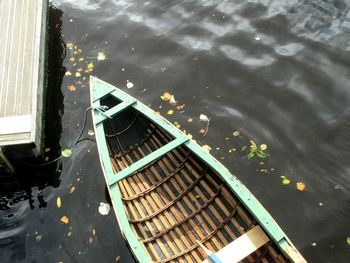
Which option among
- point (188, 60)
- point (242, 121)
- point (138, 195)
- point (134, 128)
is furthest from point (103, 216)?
point (188, 60)

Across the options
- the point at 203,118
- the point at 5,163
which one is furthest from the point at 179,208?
the point at 5,163

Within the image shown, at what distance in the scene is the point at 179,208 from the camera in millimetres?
7047

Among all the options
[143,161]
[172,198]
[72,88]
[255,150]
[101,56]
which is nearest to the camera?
[143,161]

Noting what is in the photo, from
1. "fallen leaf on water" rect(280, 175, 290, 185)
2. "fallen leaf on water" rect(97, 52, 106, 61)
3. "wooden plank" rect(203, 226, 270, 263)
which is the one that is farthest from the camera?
"fallen leaf on water" rect(97, 52, 106, 61)

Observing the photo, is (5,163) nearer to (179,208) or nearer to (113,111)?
(113,111)

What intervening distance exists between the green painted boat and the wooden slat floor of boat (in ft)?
0.05

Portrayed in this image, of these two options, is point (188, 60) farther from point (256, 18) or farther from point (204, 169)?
point (204, 169)

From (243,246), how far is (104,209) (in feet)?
10.2

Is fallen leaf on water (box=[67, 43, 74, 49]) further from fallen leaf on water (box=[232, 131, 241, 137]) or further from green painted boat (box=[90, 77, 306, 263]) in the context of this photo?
fallen leaf on water (box=[232, 131, 241, 137])

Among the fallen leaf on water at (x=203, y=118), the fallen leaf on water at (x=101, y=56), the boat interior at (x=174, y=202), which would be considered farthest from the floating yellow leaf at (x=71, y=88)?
the fallen leaf on water at (x=203, y=118)

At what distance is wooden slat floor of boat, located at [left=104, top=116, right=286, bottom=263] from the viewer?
647cm

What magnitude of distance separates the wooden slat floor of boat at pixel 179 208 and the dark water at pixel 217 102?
793mm

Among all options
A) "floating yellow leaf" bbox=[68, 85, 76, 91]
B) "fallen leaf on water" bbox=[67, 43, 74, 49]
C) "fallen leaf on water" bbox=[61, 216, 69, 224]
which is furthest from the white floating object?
"fallen leaf on water" bbox=[67, 43, 74, 49]

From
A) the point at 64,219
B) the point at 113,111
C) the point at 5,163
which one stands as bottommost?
the point at 64,219
